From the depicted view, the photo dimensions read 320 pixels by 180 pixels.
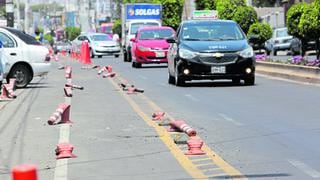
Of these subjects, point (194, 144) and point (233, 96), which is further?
point (233, 96)

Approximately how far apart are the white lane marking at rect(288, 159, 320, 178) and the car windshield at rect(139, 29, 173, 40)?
21.6 meters

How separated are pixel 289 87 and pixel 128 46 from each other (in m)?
18.4

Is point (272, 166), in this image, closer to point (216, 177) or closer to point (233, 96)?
point (216, 177)

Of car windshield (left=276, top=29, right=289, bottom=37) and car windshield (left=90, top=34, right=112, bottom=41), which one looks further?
car windshield (left=90, top=34, right=112, bottom=41)

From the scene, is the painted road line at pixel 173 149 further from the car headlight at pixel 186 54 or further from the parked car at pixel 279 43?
the parked car at pixel 279 43

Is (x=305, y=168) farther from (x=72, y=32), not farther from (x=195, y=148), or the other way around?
(x=72, y=32)

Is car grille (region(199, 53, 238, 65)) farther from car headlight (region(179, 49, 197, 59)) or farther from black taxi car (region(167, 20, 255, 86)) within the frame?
car headlight (region(179, 49, 197, 59))

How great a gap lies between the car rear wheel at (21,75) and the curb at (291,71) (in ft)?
23.6

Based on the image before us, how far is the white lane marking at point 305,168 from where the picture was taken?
23.7 feet

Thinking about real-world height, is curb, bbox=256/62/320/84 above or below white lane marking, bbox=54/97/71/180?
above

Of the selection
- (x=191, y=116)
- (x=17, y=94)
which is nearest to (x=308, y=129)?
(x=191, y=116)

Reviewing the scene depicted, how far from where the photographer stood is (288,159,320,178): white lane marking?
7.23 metres

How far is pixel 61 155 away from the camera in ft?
27.6

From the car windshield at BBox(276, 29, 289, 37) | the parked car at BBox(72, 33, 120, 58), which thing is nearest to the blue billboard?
the parked car at BBox(72, 33, 120, 58)
